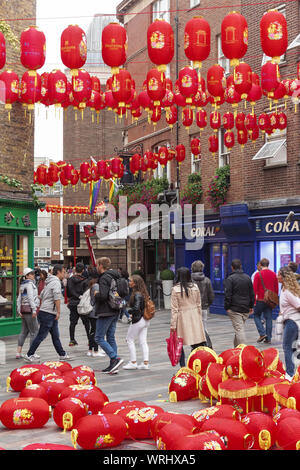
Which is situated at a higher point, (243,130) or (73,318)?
(243,130)

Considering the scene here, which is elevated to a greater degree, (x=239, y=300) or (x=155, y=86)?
(x=155, y=86)

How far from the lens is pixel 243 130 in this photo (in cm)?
1523

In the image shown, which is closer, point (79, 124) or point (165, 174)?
point (165, 174)

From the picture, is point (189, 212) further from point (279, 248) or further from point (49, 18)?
point (49, 18)

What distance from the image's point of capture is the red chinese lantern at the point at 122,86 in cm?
1045

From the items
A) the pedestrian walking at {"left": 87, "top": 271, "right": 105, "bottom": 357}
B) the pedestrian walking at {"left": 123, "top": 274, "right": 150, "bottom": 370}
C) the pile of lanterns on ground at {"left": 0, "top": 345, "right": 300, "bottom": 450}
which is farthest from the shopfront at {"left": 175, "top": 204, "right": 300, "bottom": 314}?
the pile of lanterns on ground at {"left": 0, "top": 345, "right": 300, "bottom": 450}

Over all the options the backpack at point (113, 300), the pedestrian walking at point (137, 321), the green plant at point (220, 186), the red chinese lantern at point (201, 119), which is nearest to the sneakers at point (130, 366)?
the pedestrian walking at point (137, 321)

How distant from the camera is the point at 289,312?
28.1 feet

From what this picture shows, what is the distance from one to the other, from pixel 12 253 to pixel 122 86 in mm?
6515

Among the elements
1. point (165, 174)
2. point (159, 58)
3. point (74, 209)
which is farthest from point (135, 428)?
point (74, 209)

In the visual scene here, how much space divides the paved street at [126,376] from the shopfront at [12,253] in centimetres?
59

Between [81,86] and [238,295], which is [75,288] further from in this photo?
[81,86]

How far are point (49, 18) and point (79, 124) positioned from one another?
3867cm

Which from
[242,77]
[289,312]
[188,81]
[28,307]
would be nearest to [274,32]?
[242,77]
